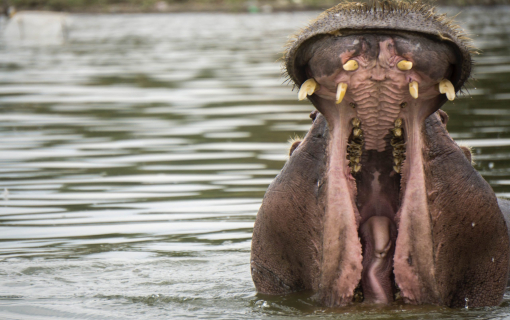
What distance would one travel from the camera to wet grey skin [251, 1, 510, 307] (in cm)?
307

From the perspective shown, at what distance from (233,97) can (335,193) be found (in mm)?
9654

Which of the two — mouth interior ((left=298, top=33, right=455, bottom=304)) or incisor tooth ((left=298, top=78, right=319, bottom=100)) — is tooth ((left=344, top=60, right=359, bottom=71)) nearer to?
mouth interior ((left=298, top=33, right=455, bottom=304))

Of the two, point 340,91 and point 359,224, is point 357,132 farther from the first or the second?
point 359,224

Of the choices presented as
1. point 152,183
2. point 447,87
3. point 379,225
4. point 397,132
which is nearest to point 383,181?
point 379,225

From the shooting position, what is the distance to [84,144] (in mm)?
9352

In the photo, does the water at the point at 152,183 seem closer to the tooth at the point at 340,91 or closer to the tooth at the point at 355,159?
the tooth at the point at 355,159

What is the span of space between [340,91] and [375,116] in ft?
0.79

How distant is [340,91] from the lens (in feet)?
9.96

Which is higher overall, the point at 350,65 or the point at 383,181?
the point at 350,65

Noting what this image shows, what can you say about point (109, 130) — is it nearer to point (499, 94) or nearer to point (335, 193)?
point (499, 94)

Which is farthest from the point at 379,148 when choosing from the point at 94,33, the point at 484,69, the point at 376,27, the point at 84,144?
the point at 94,33

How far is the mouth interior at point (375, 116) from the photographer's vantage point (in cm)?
305

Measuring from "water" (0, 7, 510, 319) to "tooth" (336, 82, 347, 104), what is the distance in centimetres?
90

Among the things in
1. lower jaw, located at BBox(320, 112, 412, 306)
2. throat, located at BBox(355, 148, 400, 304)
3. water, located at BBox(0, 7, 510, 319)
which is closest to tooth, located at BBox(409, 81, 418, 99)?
lower jaw, located at BBox(320, 112, 412, 306)
